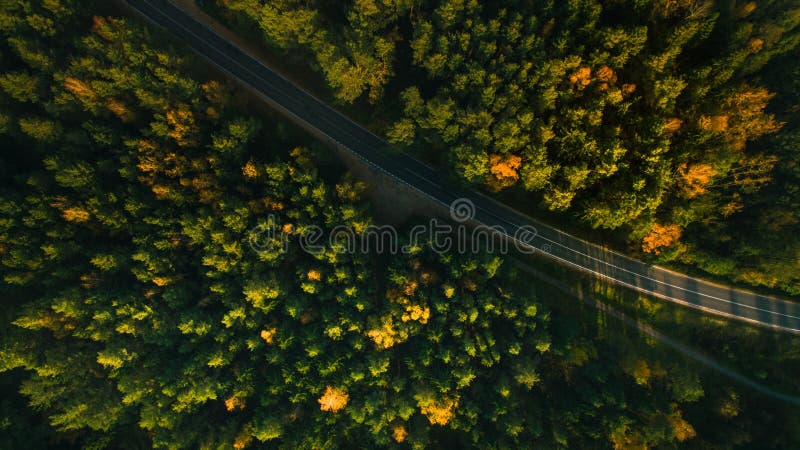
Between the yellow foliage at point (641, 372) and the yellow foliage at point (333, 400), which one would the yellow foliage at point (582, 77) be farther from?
the yellow foliage at point (333, 400)

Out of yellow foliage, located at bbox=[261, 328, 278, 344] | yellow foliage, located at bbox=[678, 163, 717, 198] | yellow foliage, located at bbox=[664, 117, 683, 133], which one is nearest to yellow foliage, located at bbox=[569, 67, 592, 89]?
yellow foliage, located at bbox=[664, 117, 683, 133]

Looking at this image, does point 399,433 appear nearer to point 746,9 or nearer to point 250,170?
point 250,170

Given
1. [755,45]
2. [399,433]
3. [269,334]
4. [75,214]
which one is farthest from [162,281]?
[755,45]

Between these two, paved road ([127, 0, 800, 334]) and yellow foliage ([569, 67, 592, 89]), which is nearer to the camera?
yellow foliage ([569, 67, 592, 89])

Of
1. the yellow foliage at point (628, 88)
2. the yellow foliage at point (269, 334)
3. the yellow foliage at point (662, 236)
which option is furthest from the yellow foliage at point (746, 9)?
the yellow foliage at point (269, 334)

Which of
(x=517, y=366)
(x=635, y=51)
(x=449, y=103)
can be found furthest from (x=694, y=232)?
(x=449, y=103)

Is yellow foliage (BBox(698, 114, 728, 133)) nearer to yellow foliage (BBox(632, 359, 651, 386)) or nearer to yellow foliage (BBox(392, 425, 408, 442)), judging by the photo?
yellow foliage (BBox(632, 359, 651, 386))

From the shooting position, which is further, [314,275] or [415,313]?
[314,275]
